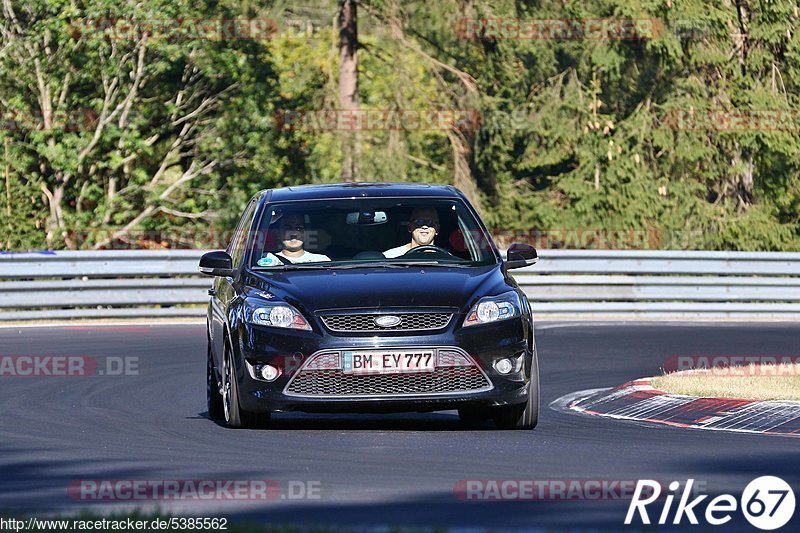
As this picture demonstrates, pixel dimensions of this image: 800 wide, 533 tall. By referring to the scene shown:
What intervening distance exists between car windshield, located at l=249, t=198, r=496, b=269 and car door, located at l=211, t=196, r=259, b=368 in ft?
0.74

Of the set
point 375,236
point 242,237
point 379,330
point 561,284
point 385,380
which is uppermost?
point 375,236

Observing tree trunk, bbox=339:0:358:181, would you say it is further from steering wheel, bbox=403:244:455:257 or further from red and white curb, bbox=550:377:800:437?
steering wheel, bbox=403:244:455:257

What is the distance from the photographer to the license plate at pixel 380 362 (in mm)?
11133

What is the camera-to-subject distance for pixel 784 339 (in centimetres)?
2138

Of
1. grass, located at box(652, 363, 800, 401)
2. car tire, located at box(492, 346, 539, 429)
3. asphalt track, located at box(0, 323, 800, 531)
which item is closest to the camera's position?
asphalt track, located at box(0, 323, 800, 531)

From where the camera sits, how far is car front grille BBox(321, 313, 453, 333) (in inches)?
440

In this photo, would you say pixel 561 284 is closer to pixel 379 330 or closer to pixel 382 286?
pixel 382 286

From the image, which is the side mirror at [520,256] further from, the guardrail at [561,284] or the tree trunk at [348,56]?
the tree trunk at [348,56]

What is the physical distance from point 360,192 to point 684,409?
288 cm

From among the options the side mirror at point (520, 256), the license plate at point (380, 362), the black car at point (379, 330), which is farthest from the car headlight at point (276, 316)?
the side mirror at point (520, 256)

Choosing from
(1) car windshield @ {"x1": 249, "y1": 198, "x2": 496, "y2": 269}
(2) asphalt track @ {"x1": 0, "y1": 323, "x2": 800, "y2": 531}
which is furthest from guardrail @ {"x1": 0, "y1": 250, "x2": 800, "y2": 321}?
(1) car windshield @ {"x1": 249, "y1": 198, "x2": 496, "y2": 269}

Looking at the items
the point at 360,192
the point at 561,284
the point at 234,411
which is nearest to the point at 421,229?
the point at 360,192

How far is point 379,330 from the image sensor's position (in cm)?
1116

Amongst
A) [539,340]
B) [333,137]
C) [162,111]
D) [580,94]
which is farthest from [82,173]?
[539,340]
